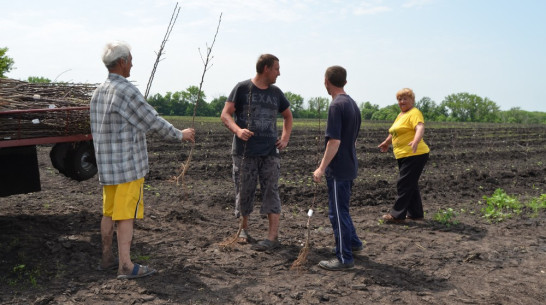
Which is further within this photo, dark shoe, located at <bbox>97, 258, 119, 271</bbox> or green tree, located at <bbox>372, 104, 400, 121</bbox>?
green tree, located at <bbox>372, 104, 400, 121</bbox>

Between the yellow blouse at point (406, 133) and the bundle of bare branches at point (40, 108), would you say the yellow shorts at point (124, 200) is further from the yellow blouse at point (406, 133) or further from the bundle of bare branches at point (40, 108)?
the yellow blouse at point (406, 133)

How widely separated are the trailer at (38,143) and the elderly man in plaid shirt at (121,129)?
51.1 inches

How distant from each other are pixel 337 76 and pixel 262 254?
1.82m

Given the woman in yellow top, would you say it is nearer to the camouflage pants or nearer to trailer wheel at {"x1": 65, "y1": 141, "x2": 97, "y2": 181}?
the camouflage pants

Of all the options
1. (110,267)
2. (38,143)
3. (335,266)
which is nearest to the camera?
(110,267)

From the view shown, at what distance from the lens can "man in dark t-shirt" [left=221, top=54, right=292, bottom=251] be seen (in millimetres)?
4457

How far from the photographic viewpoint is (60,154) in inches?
196

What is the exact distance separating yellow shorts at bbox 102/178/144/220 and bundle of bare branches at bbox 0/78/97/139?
53.9 inches

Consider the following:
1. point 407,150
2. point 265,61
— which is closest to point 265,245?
point 265,61

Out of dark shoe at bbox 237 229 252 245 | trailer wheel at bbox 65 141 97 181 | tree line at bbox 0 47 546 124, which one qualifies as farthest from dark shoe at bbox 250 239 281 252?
tree line at bbox 0 47 546 124

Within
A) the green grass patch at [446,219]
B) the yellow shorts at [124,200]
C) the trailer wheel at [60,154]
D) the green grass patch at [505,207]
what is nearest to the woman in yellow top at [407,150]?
the green grass patch at [446,219]

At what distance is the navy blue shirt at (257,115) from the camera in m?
4.50

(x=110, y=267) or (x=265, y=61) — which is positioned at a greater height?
(x=265, y=61)

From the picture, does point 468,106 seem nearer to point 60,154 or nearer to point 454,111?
point 454,111
